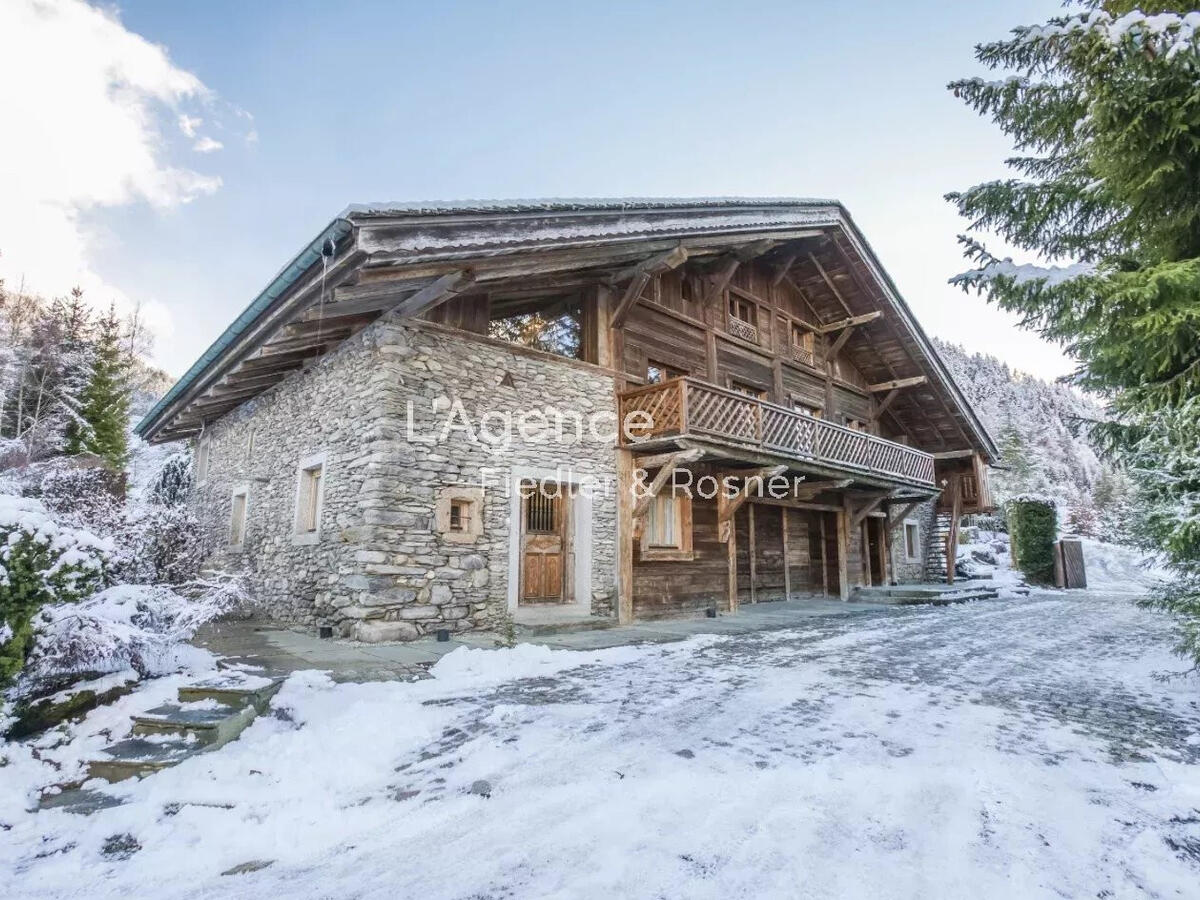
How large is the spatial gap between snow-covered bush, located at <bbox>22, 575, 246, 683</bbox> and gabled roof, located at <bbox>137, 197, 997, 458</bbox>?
3.24 metres

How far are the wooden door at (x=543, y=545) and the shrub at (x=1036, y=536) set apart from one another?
1729cm

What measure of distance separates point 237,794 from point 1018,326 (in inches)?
258

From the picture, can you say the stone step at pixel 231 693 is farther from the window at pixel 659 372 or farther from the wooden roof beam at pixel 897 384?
the wooden roof beam at pixel 897 384

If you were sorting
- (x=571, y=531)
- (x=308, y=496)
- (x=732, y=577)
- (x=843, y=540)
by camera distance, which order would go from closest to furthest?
(x=308, y=496)
(x=571, y=531)
(x=732, y=577)
(x=843, y=540)

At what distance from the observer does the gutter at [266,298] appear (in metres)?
5.40

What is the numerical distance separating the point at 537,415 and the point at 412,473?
2047 millimetres

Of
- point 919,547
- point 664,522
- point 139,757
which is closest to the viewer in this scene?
point 139,757

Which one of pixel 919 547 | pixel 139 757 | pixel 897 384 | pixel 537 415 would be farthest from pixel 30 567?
pixel 919 547

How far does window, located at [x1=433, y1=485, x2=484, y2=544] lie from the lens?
7266mm

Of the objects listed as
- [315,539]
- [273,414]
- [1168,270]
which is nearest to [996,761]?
[1168,270]

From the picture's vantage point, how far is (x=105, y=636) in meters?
3.88

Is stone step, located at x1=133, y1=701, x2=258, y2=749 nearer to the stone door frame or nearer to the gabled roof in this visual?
the gabled roof

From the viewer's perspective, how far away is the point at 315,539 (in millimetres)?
7824

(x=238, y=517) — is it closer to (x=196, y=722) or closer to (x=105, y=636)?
(x=105, y=636)
